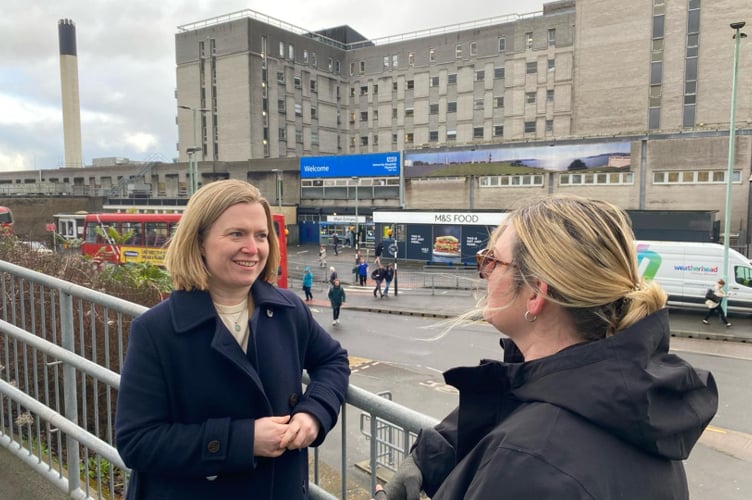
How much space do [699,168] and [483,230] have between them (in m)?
14.1

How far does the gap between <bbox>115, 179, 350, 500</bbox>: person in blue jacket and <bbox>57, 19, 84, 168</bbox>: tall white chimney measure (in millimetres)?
82827

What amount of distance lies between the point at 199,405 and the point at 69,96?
84.3 meters

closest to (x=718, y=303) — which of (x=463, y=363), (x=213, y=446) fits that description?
(x=463, y=363)

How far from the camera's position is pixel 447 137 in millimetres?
71562

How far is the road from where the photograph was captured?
762 centimetres

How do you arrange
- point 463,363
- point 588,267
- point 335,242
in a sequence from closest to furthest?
point 588,267, point 463,363, point 335,242

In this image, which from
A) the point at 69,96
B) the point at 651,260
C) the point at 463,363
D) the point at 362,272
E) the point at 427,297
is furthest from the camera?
the point at 69,96

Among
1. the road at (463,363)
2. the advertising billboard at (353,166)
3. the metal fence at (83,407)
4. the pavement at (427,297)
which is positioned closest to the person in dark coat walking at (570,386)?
the metal fence at (83,407)

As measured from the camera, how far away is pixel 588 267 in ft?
4.70

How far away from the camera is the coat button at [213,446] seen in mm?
1848

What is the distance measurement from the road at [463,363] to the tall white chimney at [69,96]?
6736 centimetres

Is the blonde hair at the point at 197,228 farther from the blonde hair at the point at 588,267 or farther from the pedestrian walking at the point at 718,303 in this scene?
the pedestrian walking at the point at 718,303

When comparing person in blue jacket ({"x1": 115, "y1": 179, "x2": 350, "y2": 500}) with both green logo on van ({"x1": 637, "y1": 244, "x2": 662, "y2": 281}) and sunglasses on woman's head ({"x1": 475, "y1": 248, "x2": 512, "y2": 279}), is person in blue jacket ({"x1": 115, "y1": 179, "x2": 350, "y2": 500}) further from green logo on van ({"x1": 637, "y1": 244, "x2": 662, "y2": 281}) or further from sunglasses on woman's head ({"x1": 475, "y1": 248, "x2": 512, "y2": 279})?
green logo on van ({"x1": 637, "y1": 244, "x2": 662, "y2": 281})

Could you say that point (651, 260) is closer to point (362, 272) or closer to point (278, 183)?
point (362, 272)
